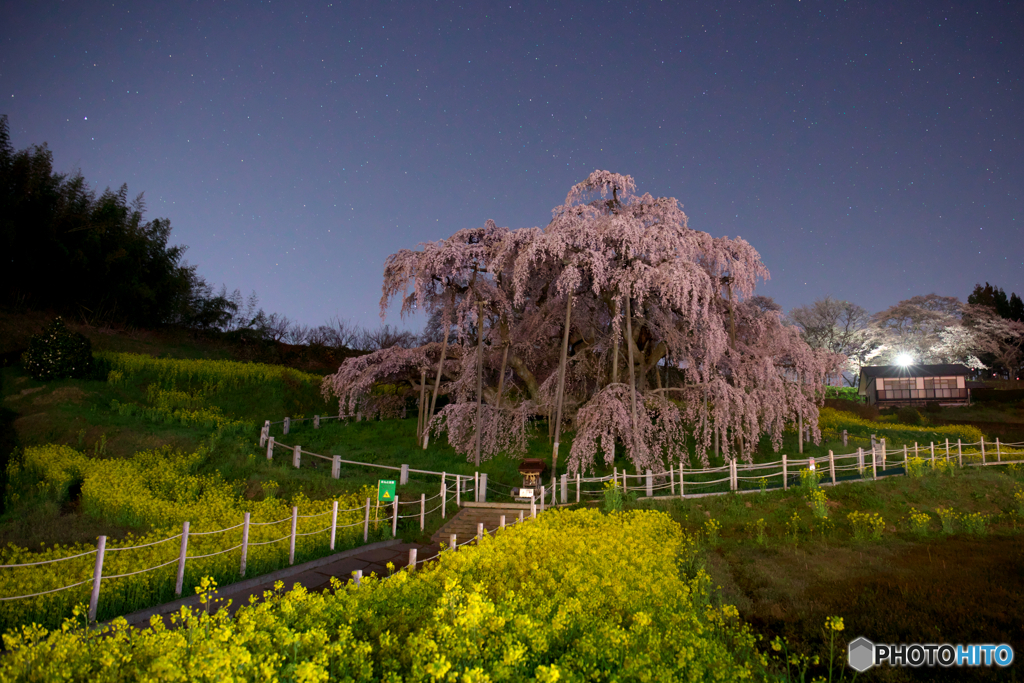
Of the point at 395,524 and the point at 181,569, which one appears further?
the point at 395,524

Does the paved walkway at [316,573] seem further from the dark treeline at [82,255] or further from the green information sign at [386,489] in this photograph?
the dark treeline at [82,255]

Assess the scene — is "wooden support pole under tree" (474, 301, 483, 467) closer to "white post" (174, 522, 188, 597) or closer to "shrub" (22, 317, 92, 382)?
"white post" (174, 522, 188, 597)

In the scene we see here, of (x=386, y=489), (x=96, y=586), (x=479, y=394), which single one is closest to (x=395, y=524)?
(x=386, y=489)

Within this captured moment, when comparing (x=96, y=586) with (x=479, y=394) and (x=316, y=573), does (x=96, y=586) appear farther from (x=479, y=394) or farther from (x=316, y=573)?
(x=479, y=394)

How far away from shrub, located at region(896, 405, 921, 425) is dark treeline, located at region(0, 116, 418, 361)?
42.2m

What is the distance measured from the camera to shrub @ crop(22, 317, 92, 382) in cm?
1847

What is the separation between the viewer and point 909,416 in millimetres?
34438

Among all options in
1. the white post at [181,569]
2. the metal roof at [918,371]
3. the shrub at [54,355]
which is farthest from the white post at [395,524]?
the metal roof at [918,371]

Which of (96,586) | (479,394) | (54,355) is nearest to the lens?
(96,586)

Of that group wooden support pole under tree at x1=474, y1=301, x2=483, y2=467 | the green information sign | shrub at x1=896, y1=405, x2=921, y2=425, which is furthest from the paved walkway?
shrub at x1=896, y1=405, x2=921, y2=425

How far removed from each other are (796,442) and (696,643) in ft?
69.9

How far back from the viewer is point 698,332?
16.4 meters

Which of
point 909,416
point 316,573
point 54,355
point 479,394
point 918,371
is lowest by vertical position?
point 316,573

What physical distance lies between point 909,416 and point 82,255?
47.3 meters
